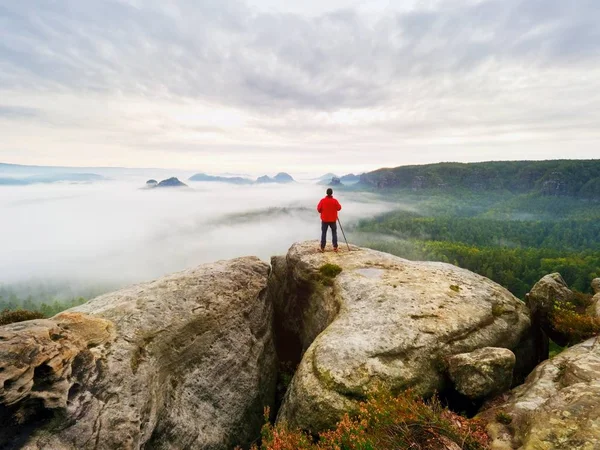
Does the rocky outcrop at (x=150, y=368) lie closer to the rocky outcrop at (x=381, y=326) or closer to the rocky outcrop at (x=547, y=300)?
the rocky outcrop at (x=381, y=326)

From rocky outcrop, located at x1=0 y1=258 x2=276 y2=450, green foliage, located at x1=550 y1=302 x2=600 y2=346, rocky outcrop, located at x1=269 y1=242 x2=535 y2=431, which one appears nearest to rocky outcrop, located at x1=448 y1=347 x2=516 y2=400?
rocky outcrop, located at x1=269 y1=242 x2=535 y2=431

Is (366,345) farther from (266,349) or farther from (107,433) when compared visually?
(107,433)

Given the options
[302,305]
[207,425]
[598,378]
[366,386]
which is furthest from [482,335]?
[207,425]

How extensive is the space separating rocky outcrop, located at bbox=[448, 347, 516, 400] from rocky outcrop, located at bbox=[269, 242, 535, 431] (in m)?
0.81

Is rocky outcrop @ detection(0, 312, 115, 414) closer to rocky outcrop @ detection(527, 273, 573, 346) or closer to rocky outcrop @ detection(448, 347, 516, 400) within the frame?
rocky outcrop @ detection(448, 347, 516, 400)

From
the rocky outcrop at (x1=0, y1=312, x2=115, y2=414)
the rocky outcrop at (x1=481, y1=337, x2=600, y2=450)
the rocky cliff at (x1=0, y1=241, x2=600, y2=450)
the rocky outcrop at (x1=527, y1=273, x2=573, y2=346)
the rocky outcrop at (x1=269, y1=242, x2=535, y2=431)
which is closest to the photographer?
the rocky outcrop at (x1=481, y1=337, x2=600, y2=450)

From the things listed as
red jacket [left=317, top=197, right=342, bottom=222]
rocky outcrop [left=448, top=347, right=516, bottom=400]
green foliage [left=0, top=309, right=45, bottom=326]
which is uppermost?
red jacket [left=317, top=197, right=342, bottom=222]

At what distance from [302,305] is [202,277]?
25.4 feet

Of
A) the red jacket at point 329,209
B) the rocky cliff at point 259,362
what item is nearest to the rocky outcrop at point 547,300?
the rocky cliff at point 259,362

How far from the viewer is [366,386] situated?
1213 centimetres

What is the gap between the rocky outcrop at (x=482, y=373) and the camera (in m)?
12.0

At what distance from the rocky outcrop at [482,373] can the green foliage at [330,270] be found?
957cm

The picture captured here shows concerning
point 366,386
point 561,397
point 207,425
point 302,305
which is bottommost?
point 207,425

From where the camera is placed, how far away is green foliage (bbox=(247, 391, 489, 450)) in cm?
830
